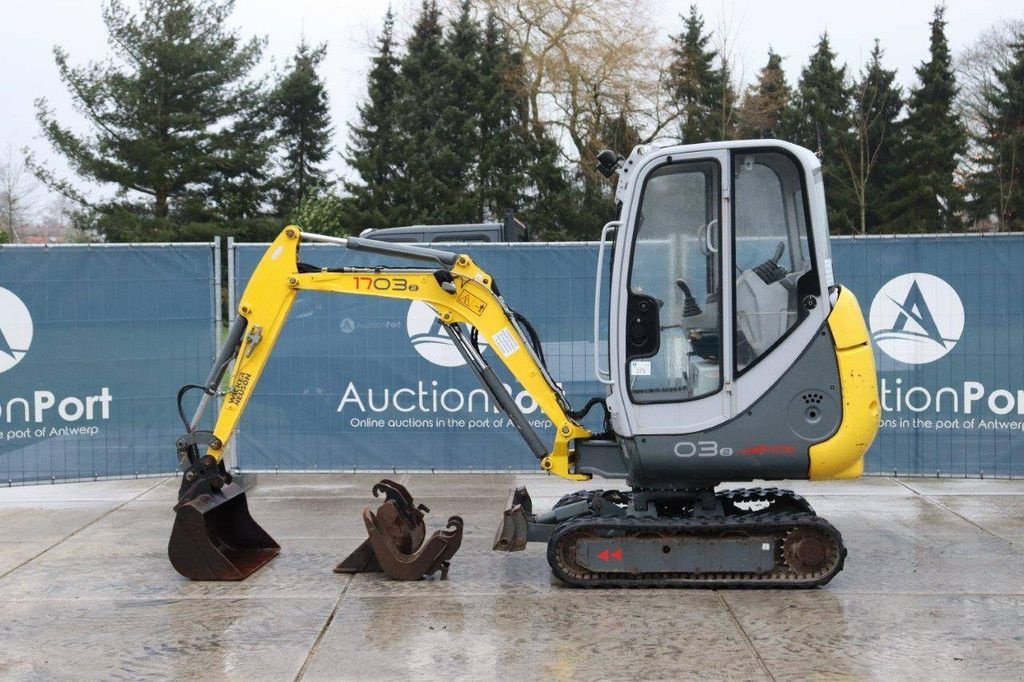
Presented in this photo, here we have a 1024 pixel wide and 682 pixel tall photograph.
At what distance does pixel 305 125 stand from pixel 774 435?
144 ft

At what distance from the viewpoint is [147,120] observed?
39.9 meters

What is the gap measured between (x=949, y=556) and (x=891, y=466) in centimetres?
323

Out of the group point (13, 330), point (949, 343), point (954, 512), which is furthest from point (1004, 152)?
point (13, 330)

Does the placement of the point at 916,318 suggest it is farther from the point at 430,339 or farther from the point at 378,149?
the point at 378,149

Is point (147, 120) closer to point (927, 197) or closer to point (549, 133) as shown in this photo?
point (549, 133)

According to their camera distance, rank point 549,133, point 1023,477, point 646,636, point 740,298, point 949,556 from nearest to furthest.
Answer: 1. point 646,636
2. point 740,298
3. point 949,556
4. point 1023,477
5. point 549,133

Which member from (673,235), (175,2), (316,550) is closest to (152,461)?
(316,550)

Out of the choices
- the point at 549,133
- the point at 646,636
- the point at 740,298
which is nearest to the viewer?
the point at 646,636

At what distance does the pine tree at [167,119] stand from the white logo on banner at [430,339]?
30.1 m

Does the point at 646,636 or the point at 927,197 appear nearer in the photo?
the point at 646,636

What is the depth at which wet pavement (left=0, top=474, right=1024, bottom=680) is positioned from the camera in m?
5.81

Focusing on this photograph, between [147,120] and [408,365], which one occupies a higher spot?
[147,120]

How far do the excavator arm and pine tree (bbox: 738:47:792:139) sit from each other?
123 feet

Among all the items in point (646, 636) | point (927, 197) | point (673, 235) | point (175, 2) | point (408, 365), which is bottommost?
point (646, 636)
